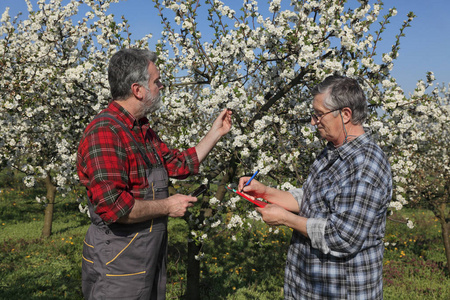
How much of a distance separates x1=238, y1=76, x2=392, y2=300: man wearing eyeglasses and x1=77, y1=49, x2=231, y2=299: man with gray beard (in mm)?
892

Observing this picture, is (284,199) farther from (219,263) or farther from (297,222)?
(219,263)

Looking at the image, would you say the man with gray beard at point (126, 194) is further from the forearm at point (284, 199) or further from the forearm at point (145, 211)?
the forearm at point (284, 199)

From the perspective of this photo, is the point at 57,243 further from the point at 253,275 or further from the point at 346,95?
the point at 346,95

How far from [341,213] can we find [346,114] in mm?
721

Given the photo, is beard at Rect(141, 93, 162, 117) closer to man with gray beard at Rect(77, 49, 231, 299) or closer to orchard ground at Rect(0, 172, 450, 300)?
man with gray beard at Rect(77, 49, 231, 299)

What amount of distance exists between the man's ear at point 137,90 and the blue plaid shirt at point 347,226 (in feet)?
5.00

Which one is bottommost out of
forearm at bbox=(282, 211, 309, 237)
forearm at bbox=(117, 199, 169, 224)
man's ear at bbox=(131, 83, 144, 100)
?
forearm at bbox=(282, 211, 309, 237)

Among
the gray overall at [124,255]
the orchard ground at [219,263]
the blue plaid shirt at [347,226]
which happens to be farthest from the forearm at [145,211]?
the orchard ground at [219,263]

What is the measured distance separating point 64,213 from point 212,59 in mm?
9739

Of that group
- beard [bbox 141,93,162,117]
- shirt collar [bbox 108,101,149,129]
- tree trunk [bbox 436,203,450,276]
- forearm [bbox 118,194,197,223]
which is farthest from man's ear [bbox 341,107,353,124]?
tree trunk [bbox 436,203,450,276]

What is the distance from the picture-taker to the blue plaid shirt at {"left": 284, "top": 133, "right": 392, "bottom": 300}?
2.20 metres

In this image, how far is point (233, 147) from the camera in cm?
475

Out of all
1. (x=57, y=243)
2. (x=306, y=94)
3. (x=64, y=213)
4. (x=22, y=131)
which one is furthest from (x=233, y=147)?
(x=64, y=213)

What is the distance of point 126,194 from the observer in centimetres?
243
